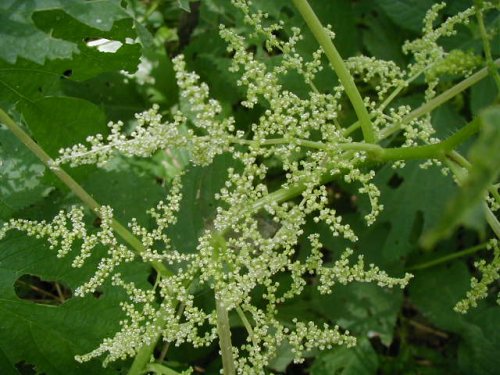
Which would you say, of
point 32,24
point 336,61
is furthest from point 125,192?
point 336,61

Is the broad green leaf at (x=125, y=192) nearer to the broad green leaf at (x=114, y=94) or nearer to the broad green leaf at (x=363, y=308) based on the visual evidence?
the broad green leaf at (x=114, y=94)

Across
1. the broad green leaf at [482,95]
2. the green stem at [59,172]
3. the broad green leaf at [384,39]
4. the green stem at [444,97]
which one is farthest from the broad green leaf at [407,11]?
the green stem at [59,172]

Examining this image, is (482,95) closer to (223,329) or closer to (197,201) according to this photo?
(197,201)

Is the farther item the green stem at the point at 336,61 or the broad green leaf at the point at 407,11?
the broad green leaf at the point at 407,11

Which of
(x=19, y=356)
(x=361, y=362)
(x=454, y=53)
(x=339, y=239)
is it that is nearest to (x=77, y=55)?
(x=19, y=356)

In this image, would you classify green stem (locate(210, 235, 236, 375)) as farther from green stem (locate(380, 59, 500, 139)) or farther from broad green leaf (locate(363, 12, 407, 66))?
broad green leaf (locate(363, 12, 407, 66))

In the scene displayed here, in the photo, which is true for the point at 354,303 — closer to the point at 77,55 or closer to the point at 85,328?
the point at 85,328
